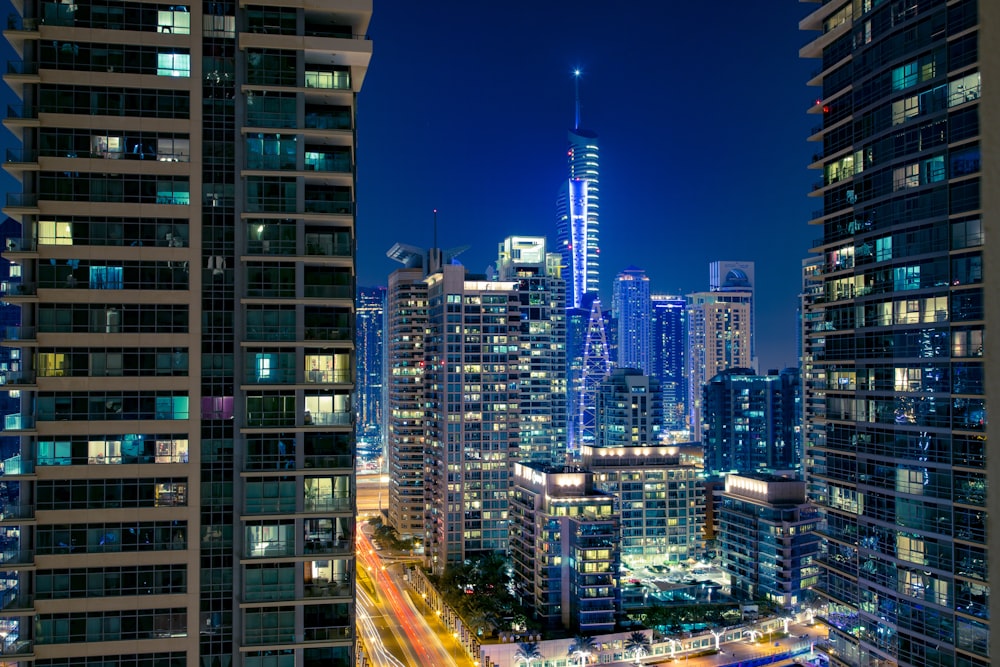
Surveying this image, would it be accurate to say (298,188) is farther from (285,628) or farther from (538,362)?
(538,362)

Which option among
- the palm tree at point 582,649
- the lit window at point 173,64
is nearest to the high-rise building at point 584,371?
the palm tree at point 582,649

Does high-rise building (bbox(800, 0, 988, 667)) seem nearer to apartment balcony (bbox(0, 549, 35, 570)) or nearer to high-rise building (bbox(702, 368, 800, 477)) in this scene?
apartment balcony (bbox(0, 549, 35, 570))

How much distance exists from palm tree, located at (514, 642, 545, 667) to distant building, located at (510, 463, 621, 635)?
2656 millimetres

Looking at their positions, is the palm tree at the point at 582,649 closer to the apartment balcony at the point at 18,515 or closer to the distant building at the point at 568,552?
the distant building at the point at 568,552

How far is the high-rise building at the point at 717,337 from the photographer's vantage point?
10938 centimetres

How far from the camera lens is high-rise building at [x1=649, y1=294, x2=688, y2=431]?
125000 mm

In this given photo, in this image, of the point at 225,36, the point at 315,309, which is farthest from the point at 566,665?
the point at 225,36

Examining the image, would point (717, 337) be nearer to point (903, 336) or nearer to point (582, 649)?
point (582, 649)

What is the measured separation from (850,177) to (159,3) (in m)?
16.5

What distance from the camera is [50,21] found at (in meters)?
13.3

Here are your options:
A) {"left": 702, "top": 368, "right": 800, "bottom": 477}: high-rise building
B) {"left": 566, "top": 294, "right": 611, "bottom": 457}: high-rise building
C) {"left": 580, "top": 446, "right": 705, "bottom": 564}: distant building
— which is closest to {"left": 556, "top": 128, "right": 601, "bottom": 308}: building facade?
{"left": 566, "top": 294, "right": 611, "bottom": 457}: high-rise building

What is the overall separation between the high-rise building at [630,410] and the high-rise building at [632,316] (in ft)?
243

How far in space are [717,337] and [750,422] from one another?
127 ft

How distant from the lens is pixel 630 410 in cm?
6675
